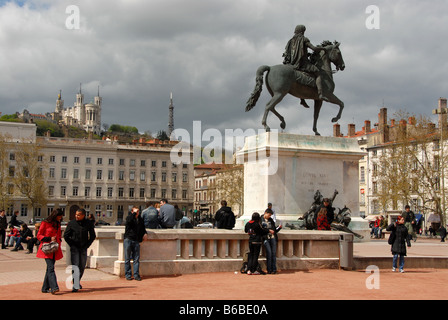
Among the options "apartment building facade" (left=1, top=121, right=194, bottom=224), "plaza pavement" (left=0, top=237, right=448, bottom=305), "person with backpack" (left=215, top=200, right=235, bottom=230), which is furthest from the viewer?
"apartment building facade" (left=1, top=121, right=194, bottom=224)

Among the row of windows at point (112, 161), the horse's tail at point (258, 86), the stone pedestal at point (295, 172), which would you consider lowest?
the stone pedestal at point (295, 172)

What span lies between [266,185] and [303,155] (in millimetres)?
1895

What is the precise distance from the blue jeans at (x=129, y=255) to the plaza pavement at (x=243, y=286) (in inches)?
9.2

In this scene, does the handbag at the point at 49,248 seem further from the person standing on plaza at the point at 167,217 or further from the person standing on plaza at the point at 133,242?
the person standing on plaza at the point at 167,217

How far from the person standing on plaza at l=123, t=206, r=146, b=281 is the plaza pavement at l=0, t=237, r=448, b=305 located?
Result: 0.27 meters

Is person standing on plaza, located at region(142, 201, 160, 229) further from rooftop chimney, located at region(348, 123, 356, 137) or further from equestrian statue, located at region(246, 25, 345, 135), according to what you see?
rooftop chimney, located at region(348, 123, 356, 137)

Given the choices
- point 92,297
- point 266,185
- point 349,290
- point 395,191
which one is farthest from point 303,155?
point 395,191

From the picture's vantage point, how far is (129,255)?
489 inches

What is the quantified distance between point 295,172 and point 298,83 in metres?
3.57

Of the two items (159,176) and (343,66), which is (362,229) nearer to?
(343,66)

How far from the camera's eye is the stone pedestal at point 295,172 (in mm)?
20562

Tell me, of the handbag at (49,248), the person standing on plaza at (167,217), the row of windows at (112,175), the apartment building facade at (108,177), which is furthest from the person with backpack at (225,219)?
the row of windows at (112,175)

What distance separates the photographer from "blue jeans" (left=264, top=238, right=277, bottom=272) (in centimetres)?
1383

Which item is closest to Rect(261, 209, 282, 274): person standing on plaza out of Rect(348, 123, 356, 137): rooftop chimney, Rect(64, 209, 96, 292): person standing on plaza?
Rect(64, 209, 96, 292): person standing on plaza
